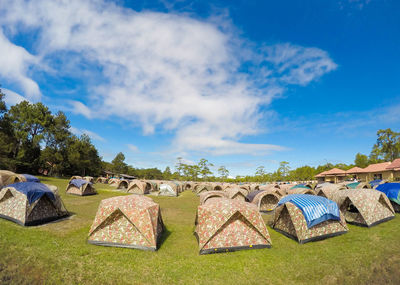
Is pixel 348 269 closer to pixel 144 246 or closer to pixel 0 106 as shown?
pixel 144 246

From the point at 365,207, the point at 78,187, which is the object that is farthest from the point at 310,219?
the point at 78,187

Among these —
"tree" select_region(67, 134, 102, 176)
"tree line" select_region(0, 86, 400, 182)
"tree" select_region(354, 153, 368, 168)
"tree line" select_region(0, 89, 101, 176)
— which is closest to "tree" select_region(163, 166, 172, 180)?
"tree line" select_region(0, 86, 400, 182)

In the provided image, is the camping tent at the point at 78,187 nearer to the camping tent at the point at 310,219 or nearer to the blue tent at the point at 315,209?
the camping tent at the point at 310,219

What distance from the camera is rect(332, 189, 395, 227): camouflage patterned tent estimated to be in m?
10.3

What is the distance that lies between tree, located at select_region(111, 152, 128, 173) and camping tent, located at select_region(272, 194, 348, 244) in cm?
8971

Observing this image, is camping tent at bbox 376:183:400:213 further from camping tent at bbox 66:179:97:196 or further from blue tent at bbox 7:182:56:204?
camping tent at bbox 66:179:97:196

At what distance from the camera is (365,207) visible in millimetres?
10391

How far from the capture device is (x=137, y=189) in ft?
91.1

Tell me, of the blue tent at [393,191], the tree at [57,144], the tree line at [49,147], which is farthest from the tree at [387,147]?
the tree at [57,144]

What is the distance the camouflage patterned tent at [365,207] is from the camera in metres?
10.3

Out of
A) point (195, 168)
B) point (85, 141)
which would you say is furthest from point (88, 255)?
point (195, 168)

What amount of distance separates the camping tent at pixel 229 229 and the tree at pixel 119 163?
8936cm

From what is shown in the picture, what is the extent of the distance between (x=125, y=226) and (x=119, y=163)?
290ft

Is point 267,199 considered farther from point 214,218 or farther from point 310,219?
point 214,218
